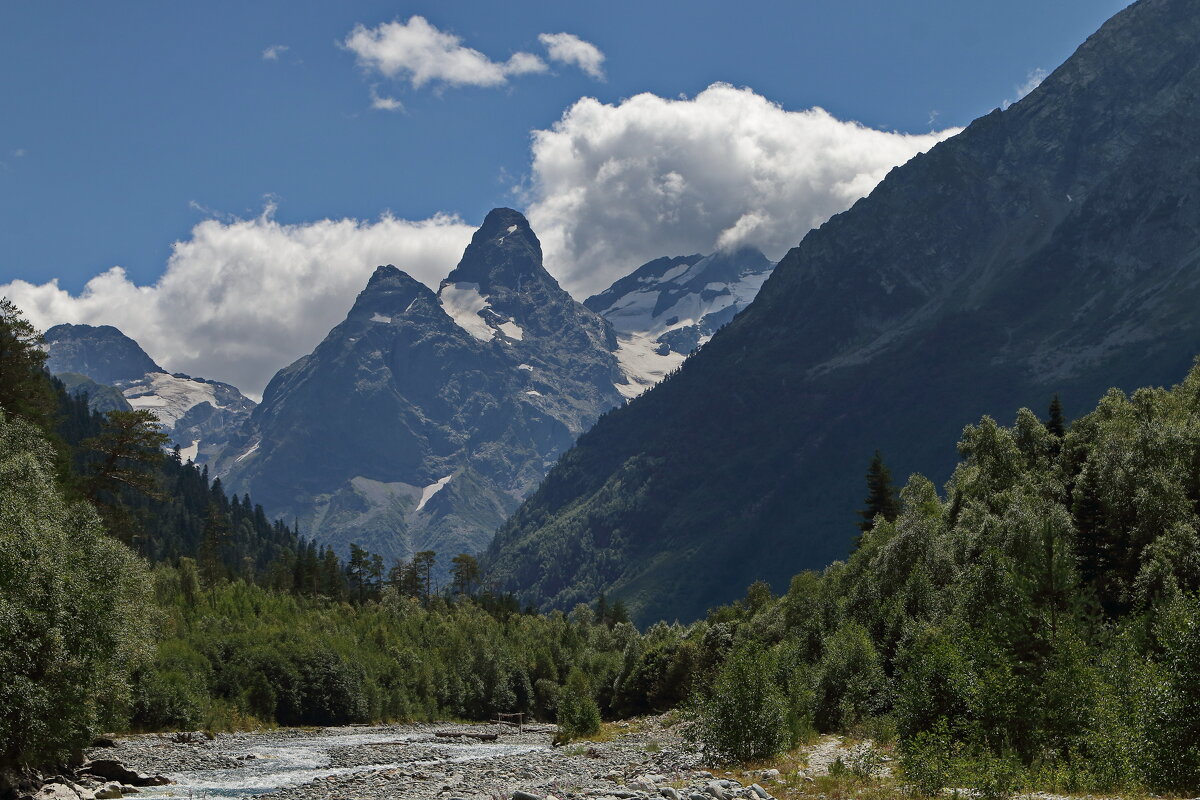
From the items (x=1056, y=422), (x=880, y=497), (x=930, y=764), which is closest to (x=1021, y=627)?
(x=930, y=764)

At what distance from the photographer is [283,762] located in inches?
3302

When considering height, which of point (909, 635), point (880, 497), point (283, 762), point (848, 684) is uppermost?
point (880, 497)

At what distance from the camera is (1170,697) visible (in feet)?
118

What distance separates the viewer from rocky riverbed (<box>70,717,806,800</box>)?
149ft

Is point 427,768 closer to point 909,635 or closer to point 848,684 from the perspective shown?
point 848,684

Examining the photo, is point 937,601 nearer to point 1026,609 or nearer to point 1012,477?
point 1012,477

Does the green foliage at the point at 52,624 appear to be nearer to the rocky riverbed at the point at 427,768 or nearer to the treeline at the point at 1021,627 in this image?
the rocky riverbed at the point at 427,768

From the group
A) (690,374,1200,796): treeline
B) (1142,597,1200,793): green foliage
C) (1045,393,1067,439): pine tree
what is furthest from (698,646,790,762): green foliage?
(1045,393,1067,439): pine tree

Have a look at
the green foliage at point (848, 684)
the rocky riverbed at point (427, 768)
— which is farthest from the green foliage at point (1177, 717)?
the green foliage at point (848, 684)

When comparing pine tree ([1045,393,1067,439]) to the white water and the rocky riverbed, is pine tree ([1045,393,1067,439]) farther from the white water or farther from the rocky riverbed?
the white water

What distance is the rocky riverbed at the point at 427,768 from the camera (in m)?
45.5

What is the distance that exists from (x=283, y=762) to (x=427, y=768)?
61.2 ft

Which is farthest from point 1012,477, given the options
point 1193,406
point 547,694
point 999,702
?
point 547,694

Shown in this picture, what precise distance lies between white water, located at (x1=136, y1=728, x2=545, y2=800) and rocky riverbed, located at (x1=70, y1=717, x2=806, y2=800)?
3.8 inches
